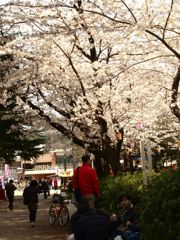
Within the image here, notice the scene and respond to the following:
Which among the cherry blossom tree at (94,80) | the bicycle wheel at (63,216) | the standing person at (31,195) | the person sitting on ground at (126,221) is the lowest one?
the bicycle wheel at (63,216)

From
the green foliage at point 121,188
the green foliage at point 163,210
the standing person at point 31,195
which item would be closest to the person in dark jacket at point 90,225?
the green foliage at point 163,210

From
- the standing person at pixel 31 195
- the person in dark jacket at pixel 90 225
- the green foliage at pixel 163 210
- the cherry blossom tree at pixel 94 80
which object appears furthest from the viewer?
the standing person at pixel 31 195

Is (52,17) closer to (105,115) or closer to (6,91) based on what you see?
(105,115)

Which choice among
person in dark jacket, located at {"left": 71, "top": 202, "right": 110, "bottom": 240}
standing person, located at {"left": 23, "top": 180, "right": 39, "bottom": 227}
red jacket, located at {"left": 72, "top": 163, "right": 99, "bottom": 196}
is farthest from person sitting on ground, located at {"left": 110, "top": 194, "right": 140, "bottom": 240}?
standing person, located at {"left": 23, "top": 180, "right": 39, "bottom": 227}

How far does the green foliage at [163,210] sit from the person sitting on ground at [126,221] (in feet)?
3.98

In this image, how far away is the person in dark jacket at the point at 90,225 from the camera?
670 cm

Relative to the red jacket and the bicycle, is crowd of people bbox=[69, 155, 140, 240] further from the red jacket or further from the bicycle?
the bicycle

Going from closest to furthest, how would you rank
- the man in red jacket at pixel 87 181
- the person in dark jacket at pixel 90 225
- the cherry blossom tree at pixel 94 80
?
the person in dark jacket at pixel 90 225
the man in red jacket at pixel 87 181
the cherry blossom tree at pixel 94 80

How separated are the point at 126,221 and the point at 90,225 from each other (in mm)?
1040

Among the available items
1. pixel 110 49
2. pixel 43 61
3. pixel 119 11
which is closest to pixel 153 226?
pixel 119 11

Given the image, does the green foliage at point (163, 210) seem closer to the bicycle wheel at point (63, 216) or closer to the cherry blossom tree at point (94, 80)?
the cherry blossom tree at point (94, 80)

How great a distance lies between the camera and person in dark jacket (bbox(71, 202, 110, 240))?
6.70 metres

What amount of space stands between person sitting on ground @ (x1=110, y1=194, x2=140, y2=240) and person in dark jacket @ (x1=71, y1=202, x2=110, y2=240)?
29 cm

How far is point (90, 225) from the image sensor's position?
6703 millimetres
